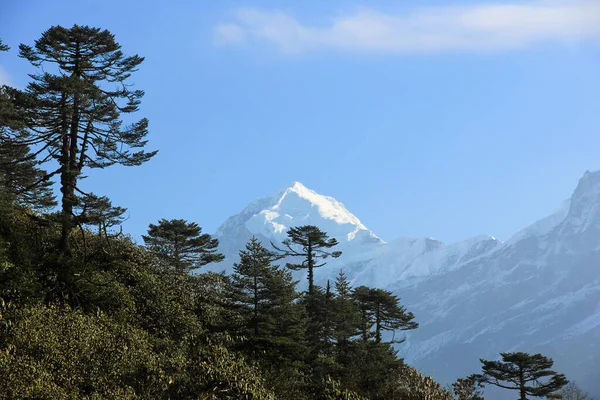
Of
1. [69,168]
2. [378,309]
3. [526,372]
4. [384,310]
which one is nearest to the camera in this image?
[69,168]

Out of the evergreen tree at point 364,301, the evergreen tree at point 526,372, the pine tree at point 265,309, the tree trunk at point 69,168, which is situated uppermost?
the tree trunk at point 69,168

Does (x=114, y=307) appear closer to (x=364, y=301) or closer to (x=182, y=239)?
(x=182, y=239)

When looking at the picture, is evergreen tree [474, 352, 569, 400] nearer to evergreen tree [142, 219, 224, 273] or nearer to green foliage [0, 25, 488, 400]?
green foliage [0, 25, 488, 400]

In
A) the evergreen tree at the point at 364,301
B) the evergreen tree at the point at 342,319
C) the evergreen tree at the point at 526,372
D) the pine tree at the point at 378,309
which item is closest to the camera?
the evergreen tree at the point at 342,319

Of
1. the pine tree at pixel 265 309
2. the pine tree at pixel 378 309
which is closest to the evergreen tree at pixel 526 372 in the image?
the pine tree at pixel 378 309

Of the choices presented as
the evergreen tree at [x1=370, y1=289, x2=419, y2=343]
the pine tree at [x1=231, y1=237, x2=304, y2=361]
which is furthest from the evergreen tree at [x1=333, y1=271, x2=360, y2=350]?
the evergreen tree at [x1=370, y1=289, x2=419, y2=343]

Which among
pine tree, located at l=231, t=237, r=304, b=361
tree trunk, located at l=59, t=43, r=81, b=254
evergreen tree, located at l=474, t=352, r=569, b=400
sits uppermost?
tree trunk, located at l=59, t=43, r=81, b=254

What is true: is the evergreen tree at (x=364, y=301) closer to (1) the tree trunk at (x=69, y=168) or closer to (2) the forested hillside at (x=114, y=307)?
(2) the forested hillside at (x=114, y=307)

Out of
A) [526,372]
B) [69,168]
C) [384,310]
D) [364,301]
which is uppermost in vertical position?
[69,168]

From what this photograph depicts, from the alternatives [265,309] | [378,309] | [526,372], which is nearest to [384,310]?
[378,309]

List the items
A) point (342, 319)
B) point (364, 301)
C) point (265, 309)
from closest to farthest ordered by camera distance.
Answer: point (265, 309)
point (342, 319)
point (364, 301)

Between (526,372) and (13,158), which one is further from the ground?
(13,158)

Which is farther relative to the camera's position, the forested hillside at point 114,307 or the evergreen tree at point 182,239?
the evergreen tree at point 182,239

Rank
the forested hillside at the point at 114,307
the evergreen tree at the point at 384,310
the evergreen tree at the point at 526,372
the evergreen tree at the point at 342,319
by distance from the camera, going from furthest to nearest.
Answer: the evergreen tree at the point at 384,310, the evergreen tree at the point at 526,372, the evergreen tree at the point at 342,319, the forested hillside at the point at 114,307
